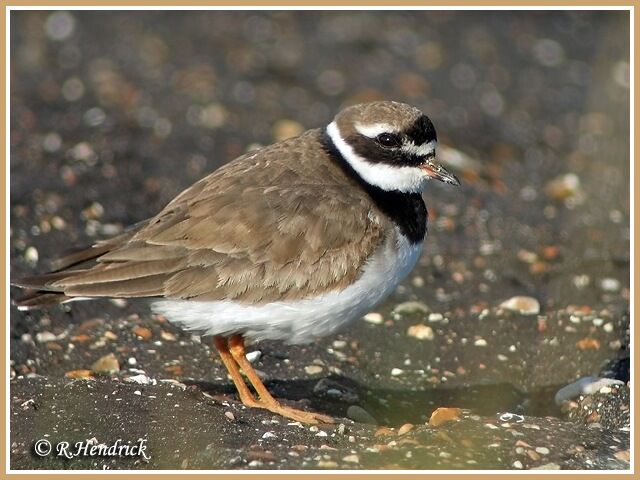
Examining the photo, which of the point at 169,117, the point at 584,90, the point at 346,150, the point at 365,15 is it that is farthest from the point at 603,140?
the point at 346,150

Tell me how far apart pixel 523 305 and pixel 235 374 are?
2.71 m

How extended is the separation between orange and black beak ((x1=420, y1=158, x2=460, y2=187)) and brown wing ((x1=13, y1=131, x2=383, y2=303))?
0.55 m

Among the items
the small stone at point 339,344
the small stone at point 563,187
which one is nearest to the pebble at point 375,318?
the small stone at point 339,344

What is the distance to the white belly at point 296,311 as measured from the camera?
599 cm

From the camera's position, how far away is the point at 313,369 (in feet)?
23.1

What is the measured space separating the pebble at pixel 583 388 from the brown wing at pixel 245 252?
1774 mm

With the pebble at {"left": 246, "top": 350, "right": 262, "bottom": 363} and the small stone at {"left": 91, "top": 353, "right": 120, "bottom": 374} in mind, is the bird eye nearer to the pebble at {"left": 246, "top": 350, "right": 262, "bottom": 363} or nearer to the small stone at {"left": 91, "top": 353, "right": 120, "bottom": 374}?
the pebble at {"left": 246, "top": 350, "right": 262, "bottom": 363}

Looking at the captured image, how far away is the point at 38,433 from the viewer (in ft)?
18.7

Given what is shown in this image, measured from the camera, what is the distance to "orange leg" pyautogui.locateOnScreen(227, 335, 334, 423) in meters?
6.06

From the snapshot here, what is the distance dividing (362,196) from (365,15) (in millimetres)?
7773

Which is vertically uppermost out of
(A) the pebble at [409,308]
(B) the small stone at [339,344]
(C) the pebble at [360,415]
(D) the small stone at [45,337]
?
(A) the pebble at [409,308]

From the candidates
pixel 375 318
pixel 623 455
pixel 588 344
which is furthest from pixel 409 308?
pixel 623 455

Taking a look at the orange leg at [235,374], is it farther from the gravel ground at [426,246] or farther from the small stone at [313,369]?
the small stone at [313,369]

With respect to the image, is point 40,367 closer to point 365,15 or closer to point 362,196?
point 362,196
